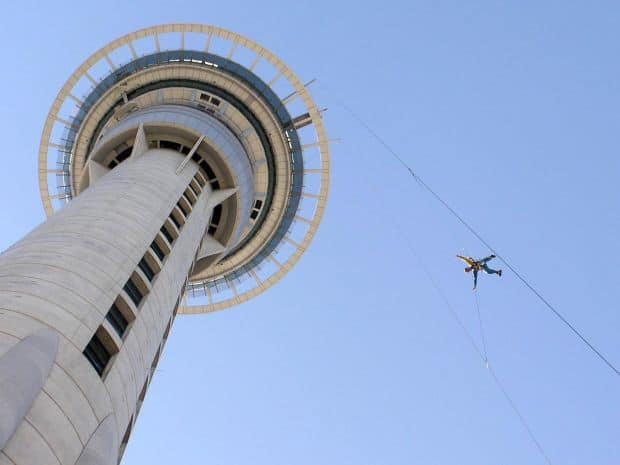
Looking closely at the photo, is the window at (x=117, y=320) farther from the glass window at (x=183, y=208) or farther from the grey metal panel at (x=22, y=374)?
the glass window at (x=183, y=208)

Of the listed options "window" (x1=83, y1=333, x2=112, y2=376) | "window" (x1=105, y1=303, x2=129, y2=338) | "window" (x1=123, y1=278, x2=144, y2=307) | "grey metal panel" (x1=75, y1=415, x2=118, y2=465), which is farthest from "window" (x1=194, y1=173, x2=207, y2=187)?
"grey metal panel" (x1=75, y1=415, x2=118, y2=465)

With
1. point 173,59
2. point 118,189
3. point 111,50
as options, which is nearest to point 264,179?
point 173,59

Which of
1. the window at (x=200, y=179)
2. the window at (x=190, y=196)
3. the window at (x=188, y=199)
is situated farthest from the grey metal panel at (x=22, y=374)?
the window at (x=200, y=179)

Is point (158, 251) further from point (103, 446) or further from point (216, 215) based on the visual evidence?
point (216, 215)

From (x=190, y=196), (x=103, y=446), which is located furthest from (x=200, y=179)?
(x=103, y=446)

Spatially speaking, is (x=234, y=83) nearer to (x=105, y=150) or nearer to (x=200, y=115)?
(x=200, y=115)
